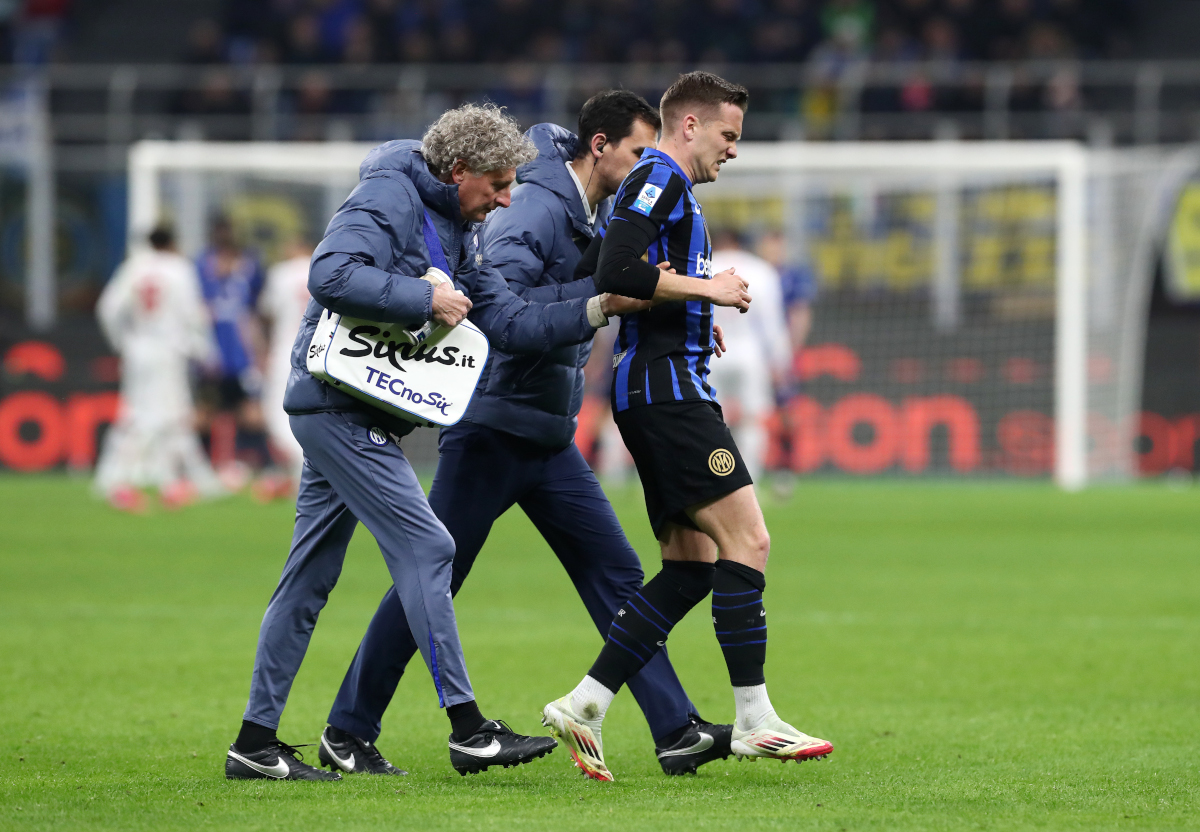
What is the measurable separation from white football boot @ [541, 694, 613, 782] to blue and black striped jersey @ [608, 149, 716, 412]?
3.15 feet

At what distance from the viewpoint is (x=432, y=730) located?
644 cm

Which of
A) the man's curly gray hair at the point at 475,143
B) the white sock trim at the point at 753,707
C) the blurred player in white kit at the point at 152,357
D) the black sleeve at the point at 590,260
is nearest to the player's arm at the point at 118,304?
the blurred player in white kit at the point at 152,357

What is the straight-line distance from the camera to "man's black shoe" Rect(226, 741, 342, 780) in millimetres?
5277

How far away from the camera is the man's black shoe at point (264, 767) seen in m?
5.28

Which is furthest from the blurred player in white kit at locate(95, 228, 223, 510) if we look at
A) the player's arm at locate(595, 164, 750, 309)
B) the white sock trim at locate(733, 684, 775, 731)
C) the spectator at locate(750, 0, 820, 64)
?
the white sock trim at locate(733, 684, 775, 731)

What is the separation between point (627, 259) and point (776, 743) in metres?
1.55

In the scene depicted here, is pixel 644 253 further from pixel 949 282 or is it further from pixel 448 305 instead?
pixel 949 282

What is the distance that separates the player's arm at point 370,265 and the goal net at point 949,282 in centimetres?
1413

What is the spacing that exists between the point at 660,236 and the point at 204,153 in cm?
1371

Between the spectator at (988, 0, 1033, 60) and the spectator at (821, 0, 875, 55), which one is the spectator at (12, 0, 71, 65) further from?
the spectator at (988, 0, 1033, 60)

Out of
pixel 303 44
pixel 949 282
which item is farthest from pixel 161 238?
pixel 303 44

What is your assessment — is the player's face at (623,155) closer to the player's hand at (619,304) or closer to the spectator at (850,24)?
the player's hand at (619,304)

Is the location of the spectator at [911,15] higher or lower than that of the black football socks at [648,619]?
higher

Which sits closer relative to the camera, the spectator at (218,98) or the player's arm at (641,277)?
the player's arm at (641,277)
